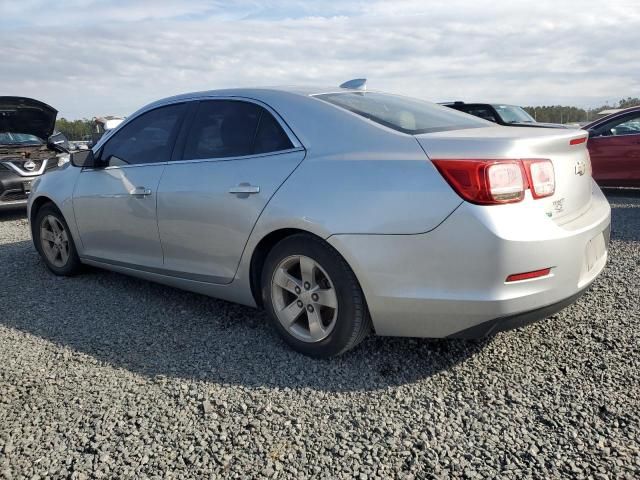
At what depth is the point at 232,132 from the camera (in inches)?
135

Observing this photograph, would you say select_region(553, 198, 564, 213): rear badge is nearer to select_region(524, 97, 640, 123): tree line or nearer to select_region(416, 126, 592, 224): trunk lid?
select_region(416, 126, 592, 224): trunk lid

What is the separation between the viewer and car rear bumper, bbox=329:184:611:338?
2.41 meters

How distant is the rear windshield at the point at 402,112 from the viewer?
2951 millimetres

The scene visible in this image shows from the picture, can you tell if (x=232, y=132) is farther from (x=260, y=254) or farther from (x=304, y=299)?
(x=304, y=299)

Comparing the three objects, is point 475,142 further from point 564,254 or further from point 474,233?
point 564,254

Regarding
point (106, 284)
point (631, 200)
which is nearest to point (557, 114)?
point (631, 200)

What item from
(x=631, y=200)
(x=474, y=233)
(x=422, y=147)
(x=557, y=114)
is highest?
(x=422, y=147)

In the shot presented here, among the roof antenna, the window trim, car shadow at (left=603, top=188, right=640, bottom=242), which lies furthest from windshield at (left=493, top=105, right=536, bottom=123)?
the window trim

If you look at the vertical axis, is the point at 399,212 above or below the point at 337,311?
above

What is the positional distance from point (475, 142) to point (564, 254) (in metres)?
0.66

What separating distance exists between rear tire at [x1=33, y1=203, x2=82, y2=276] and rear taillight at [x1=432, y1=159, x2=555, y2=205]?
11.4ft

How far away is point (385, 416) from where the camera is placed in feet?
8.07

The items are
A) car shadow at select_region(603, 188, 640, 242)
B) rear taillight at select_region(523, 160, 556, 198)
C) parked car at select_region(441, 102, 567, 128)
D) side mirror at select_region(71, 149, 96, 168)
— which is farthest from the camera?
parked car at select_region(441, 102, 567, 128)

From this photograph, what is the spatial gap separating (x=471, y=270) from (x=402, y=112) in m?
1.18
